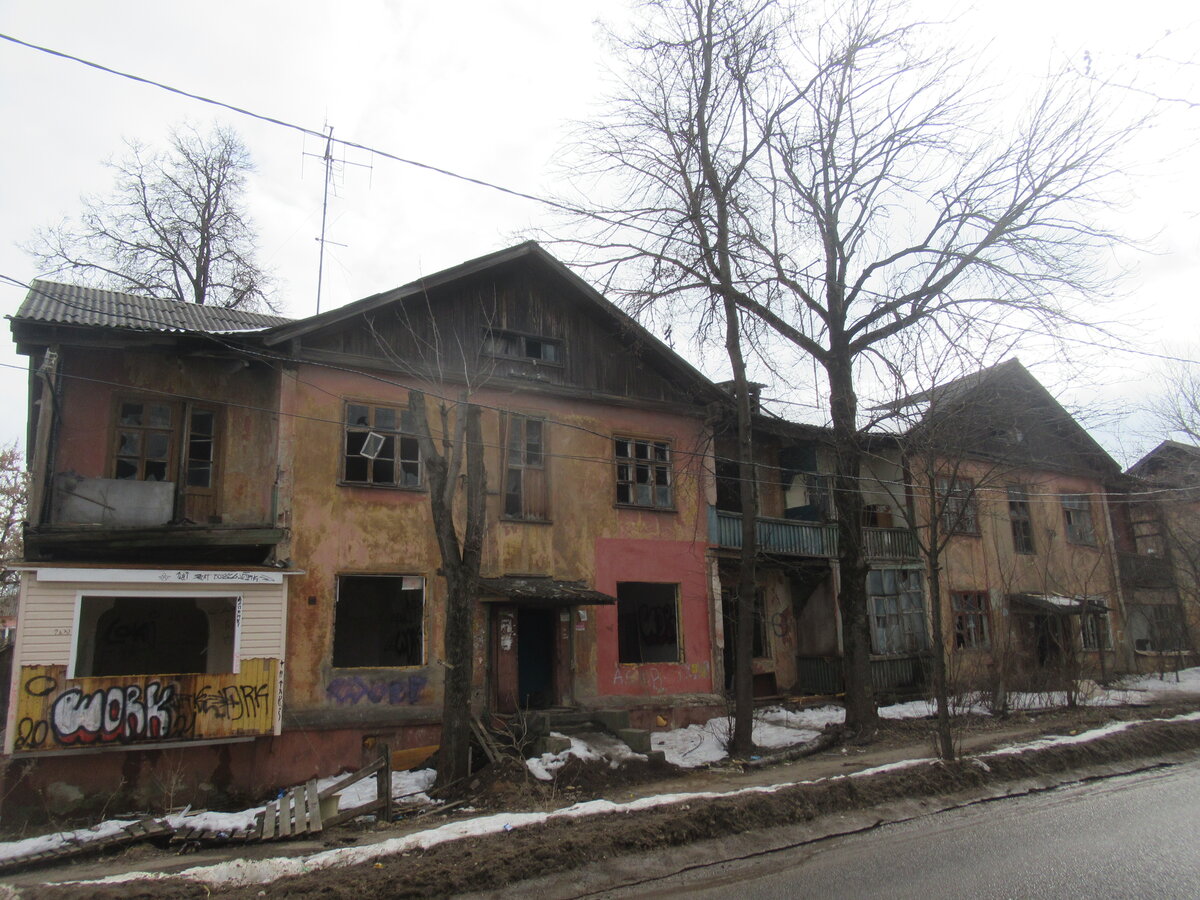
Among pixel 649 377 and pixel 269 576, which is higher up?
pixel 649 377

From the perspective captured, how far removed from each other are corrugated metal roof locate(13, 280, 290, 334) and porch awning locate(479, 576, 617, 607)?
6178mm

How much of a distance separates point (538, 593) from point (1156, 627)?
22209mm

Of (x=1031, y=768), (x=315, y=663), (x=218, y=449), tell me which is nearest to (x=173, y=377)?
(x=218, y=449)

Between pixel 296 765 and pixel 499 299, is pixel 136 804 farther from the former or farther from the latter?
pixel 499 299

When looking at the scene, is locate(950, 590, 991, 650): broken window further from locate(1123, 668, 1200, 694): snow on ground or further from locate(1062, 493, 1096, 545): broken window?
locate(1062, 493, 1096, 545): broken window

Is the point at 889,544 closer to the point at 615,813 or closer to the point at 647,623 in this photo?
the point at 647,623

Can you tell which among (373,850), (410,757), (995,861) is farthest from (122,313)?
(995,861)

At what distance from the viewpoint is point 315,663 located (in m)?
13.6

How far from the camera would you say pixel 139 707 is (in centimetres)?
1177

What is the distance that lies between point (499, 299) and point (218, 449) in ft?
19.4

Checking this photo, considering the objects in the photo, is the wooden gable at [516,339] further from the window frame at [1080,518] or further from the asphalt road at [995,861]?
the window frame at [1080,518]

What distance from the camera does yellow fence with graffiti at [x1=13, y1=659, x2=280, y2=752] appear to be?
36.9 ft

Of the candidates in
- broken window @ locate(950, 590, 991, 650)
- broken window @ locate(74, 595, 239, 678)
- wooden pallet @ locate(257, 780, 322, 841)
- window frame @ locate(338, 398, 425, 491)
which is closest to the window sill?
window frame @ locate(338, 398, 425, 491)

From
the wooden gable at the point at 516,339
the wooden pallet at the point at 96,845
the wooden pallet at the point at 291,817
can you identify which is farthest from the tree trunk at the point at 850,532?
the wooden pallet at the point at 96,845
